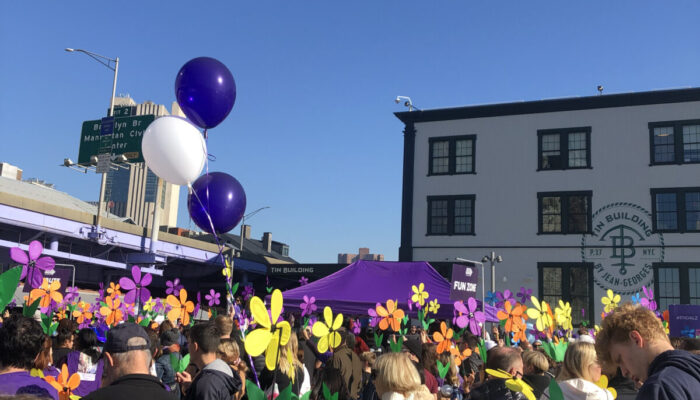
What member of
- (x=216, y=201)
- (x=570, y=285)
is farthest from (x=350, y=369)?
(x=570, y=285)

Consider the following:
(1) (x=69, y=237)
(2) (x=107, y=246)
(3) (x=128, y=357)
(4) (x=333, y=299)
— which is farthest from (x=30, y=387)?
(2) (x=107, y=246)

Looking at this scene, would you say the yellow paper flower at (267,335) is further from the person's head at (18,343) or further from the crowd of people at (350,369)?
the person's head at (18,343)

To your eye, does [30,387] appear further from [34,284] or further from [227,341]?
[34,284]

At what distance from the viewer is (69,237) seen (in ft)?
88.6

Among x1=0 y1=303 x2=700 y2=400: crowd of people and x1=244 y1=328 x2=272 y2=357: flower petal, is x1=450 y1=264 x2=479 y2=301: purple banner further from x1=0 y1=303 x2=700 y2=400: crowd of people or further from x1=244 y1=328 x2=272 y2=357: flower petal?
x1=244 y1=328 x2=272 y2=357: flower petal

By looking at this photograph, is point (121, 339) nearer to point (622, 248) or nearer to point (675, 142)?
point (622, 248)

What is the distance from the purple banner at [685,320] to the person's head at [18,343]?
10334 mm

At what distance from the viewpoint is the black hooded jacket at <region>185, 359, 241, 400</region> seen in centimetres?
452

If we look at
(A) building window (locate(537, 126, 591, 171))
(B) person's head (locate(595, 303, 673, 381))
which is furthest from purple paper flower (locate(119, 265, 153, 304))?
(A) building window (locate(537, 126, 591, 171))

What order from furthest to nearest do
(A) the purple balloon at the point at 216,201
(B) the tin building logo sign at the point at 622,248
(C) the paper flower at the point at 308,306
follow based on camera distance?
(B) the tin building logo sign at the point at 622,248, (C) the paper flower at the point at 308,306, (A) the purple balloon at the point at 216,201

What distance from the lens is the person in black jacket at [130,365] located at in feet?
10.7

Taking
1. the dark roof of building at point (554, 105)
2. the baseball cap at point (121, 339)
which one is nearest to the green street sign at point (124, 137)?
the dark roof of building at point (554, 105)

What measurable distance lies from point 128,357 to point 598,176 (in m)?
27.8

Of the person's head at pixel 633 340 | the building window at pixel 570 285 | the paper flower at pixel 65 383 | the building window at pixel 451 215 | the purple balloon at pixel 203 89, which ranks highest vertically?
the building window at pixel 451 215
